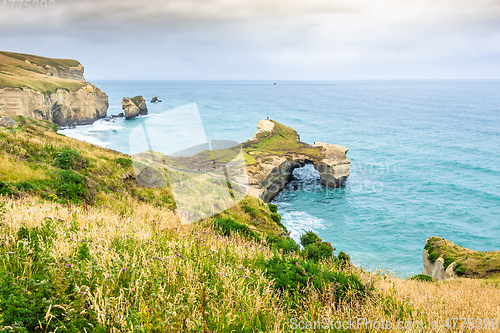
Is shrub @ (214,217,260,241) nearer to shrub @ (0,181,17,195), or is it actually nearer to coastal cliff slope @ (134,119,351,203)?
shrub @ (0,181,17,195)

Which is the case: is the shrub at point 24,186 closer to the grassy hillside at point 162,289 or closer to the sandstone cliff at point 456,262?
the grassy hillside at point 162,289

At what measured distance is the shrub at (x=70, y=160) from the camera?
1594 centimetres

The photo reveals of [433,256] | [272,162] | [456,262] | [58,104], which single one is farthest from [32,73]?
[456,262]

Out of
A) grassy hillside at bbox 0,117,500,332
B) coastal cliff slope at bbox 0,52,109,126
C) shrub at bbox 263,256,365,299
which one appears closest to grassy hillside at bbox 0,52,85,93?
coastal cliff slope at bbox 0,52,109,126

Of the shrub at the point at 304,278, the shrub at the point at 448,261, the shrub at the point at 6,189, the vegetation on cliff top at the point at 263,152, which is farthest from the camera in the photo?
the vegetation on cliff top at the point at 263,152

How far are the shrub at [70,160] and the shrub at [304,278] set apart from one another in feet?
49.0

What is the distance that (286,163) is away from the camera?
54.3 meters

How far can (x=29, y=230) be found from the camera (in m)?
5.10

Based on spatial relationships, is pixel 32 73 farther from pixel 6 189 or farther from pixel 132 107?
pixel 6 189

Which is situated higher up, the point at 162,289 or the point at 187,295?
the point at 162,289

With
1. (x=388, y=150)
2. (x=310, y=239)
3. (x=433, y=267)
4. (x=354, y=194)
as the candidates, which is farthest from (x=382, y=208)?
(x=388, y=150)

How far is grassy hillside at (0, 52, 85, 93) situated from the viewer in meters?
62.2

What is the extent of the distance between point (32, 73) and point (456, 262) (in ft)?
355
